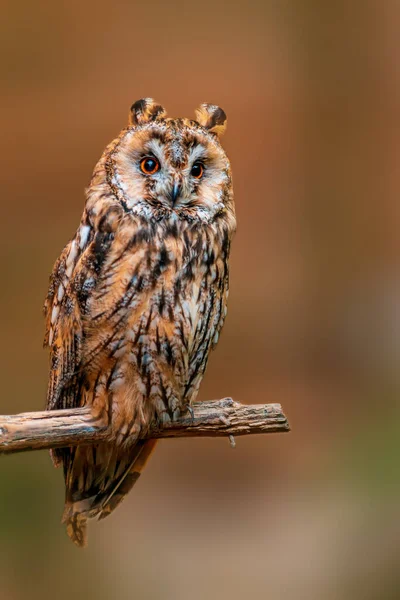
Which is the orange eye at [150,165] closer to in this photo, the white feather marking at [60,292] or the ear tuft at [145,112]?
the ear tuft at [145,112]

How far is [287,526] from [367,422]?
2.04 ft

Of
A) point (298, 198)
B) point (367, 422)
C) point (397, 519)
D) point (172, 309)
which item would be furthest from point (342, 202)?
point (172, 309)

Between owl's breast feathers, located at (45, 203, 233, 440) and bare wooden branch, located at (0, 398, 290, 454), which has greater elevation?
owl's breast feathers, located at (45, 203, 233, 440)

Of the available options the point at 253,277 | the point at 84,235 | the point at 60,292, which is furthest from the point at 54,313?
the point at 253,277

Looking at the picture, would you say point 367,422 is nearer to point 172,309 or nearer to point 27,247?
point 27,247

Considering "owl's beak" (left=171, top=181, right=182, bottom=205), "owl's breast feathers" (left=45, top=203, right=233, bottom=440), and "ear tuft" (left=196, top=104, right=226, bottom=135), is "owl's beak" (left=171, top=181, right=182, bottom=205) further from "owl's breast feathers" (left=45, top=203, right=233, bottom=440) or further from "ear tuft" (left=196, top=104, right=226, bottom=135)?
"ear tuft" (left=196, top=104, right=226, bottom=135)

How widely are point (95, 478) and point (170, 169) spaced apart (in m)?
0.76

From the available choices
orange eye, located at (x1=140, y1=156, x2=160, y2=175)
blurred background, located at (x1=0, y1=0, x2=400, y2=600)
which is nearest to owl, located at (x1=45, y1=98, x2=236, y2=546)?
orange eye, located at (x1=140, y1=156, x2=160, y2=175)

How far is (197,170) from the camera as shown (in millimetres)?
1486

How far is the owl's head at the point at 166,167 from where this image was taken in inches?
55.3

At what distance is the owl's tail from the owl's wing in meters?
0.15

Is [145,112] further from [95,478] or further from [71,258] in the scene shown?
[95,478]

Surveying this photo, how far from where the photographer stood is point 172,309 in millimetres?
1479

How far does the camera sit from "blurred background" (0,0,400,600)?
10.4ft
